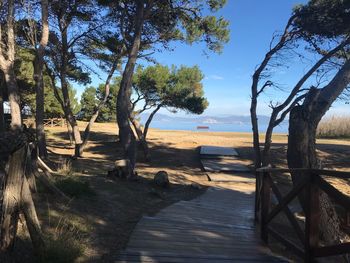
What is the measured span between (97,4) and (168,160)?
26.2 feet

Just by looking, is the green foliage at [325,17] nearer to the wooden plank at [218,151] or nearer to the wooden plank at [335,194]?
the wooden plank at [335,194]

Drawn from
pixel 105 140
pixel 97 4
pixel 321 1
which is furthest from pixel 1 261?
pixel 105 140

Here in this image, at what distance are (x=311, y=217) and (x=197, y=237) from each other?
2.10 meters

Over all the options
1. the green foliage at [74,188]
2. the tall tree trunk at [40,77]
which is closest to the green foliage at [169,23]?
the tall tree trunk at [40,77]

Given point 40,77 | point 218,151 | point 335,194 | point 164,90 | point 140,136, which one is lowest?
point 218,151

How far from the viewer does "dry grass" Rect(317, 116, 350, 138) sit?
105 feet

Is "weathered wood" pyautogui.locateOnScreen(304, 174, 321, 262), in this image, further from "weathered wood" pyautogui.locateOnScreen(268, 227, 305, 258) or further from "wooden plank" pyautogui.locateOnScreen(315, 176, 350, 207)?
"weathered wood" pyautogui.locateOnScreen(268, 227, 305, 258)

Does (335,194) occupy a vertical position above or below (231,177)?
above

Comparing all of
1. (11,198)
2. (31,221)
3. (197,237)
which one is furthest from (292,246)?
(11,198)

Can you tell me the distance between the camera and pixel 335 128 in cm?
3256

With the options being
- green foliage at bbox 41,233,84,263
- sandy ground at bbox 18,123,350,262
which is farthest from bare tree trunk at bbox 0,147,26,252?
sandy ground at bbox 18,123,350,262

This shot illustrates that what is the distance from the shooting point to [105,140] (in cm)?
2783

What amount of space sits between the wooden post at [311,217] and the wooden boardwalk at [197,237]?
653mm

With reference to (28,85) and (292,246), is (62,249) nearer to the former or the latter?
(292,246)
